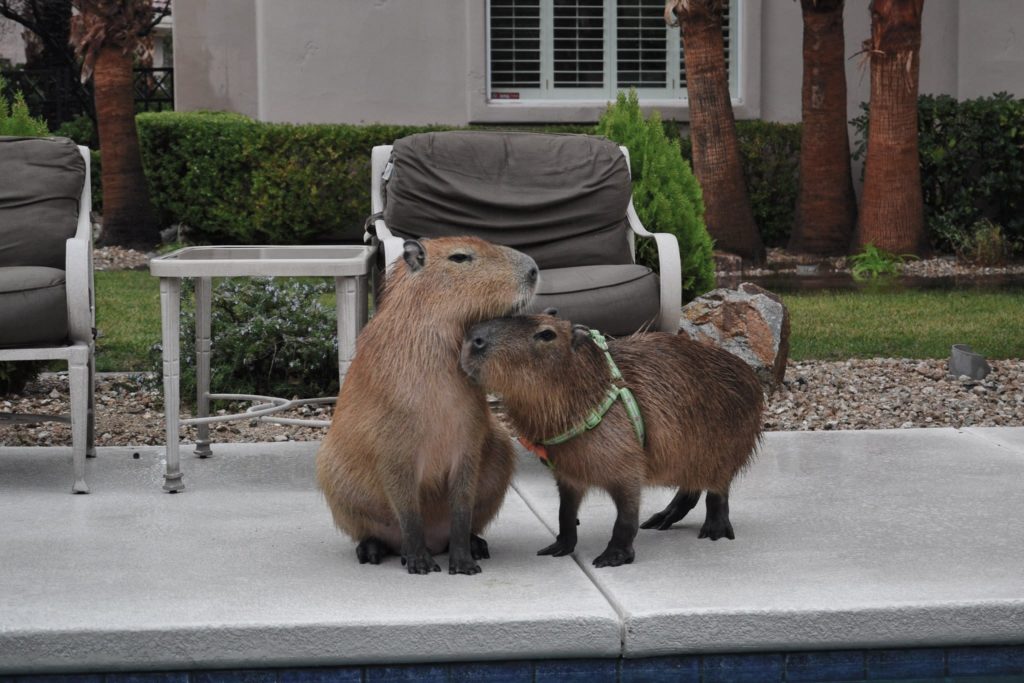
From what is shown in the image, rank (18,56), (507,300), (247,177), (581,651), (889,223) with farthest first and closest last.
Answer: (18,56) → (247,177) → (889,223) → (507,300) → (581,651)

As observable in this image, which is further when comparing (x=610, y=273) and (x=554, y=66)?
(x=554, y=66)

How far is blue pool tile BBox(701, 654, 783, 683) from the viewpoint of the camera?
10.4 ft

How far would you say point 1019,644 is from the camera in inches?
127

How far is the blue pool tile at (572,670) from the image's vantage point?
10.2 ft

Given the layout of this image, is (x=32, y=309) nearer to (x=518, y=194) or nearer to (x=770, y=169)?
(x=518, y=194)

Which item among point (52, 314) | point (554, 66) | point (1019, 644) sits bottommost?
point (1019, 644)

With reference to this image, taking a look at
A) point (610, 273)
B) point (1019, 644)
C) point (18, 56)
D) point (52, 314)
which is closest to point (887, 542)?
point (1019, 644)

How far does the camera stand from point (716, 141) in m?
12.1

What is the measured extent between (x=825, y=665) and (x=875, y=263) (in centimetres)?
889

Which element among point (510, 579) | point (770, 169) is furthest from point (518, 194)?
point (770, 169)

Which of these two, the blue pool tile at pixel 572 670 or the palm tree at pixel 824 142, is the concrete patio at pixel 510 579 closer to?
the blue pool tile at pixel 572 670

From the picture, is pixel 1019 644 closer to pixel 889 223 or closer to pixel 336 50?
pixel 889 223

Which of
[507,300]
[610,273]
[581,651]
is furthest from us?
[610,273]

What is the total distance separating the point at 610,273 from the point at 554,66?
9735mm
